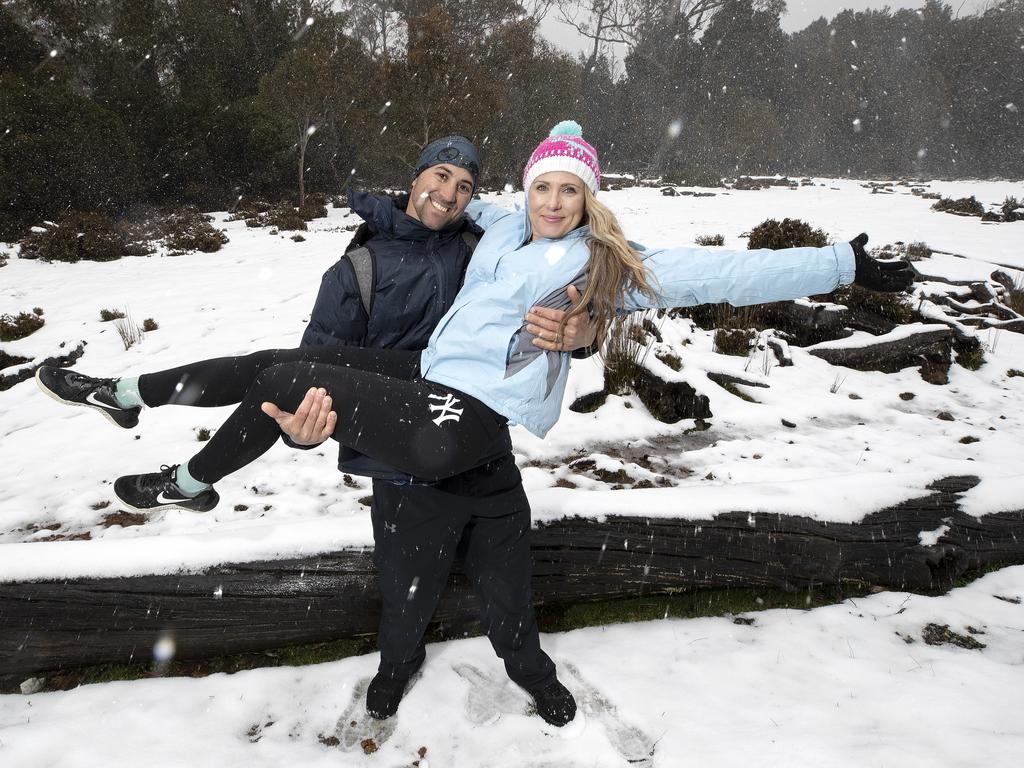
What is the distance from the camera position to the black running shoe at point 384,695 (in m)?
2.11

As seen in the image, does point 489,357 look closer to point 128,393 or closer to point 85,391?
point 128,393

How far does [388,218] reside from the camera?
2.30 meters

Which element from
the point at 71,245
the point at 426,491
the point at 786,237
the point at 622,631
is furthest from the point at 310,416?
the point at 71,245

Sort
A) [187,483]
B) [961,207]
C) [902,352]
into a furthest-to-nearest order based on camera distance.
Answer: [961,207] < [902,352] < [187,483]

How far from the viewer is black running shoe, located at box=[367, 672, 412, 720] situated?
2.11m

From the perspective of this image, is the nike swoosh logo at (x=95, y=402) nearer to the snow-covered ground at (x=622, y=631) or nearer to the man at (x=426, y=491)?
the snow-covered ground at (x=622, y=631)

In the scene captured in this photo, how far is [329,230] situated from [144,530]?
13.1 m

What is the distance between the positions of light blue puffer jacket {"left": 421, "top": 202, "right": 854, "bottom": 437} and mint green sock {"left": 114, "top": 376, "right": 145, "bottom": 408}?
1.24 metres

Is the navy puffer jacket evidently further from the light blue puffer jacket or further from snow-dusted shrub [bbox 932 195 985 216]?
snow-dusted shrub [bbox 932 195 985 216]

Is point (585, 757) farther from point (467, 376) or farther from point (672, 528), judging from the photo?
point (467, 376)

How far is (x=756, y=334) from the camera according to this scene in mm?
6391

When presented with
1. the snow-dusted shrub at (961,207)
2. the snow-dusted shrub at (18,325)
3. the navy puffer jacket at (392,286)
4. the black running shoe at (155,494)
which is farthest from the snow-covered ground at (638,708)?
the snow-dusted shrub at (961,207)

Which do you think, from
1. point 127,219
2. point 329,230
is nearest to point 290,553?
point 329,230

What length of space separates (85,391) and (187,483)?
0.67 metres
